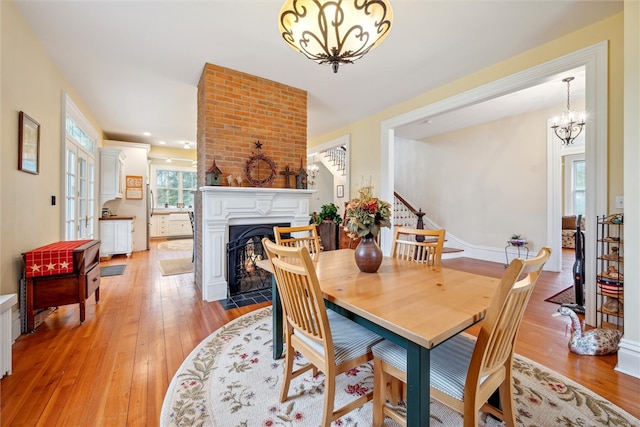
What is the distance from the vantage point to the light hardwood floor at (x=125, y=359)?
4.76ft

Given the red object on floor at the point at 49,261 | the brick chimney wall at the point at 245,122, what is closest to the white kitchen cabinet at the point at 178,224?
the brick chimney wall at the point at 245,122

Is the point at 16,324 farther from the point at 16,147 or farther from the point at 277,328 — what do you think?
the point at 277,328

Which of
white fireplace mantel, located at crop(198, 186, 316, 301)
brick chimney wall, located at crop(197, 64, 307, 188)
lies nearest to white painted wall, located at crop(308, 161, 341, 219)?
brick chimney wall, located at crop(197, 64, 307, 188)

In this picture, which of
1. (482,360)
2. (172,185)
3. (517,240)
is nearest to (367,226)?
(482,360)

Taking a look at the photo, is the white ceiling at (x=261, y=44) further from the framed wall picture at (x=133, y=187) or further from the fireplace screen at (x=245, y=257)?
the framed wall picture at (x=133, y=187)

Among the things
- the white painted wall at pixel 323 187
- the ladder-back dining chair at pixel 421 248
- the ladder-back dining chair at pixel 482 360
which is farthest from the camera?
the white painted wall at pixel 323 187

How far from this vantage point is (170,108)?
14.8 feet

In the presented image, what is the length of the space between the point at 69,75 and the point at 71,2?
1.69m

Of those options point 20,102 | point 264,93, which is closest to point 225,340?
point 20,102

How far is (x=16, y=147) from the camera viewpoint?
2.25 m

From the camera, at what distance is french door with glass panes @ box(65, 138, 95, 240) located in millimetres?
3667

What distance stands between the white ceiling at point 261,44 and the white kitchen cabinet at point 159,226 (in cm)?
452

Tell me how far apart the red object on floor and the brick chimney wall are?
145 cm

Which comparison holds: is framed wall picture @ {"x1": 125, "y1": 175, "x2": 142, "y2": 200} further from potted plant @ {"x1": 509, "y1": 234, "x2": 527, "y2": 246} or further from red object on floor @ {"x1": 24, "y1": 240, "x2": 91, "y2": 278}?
potted plant @ {"x1": 509, "y1": 234, "x2": 527, "y2": 246}
